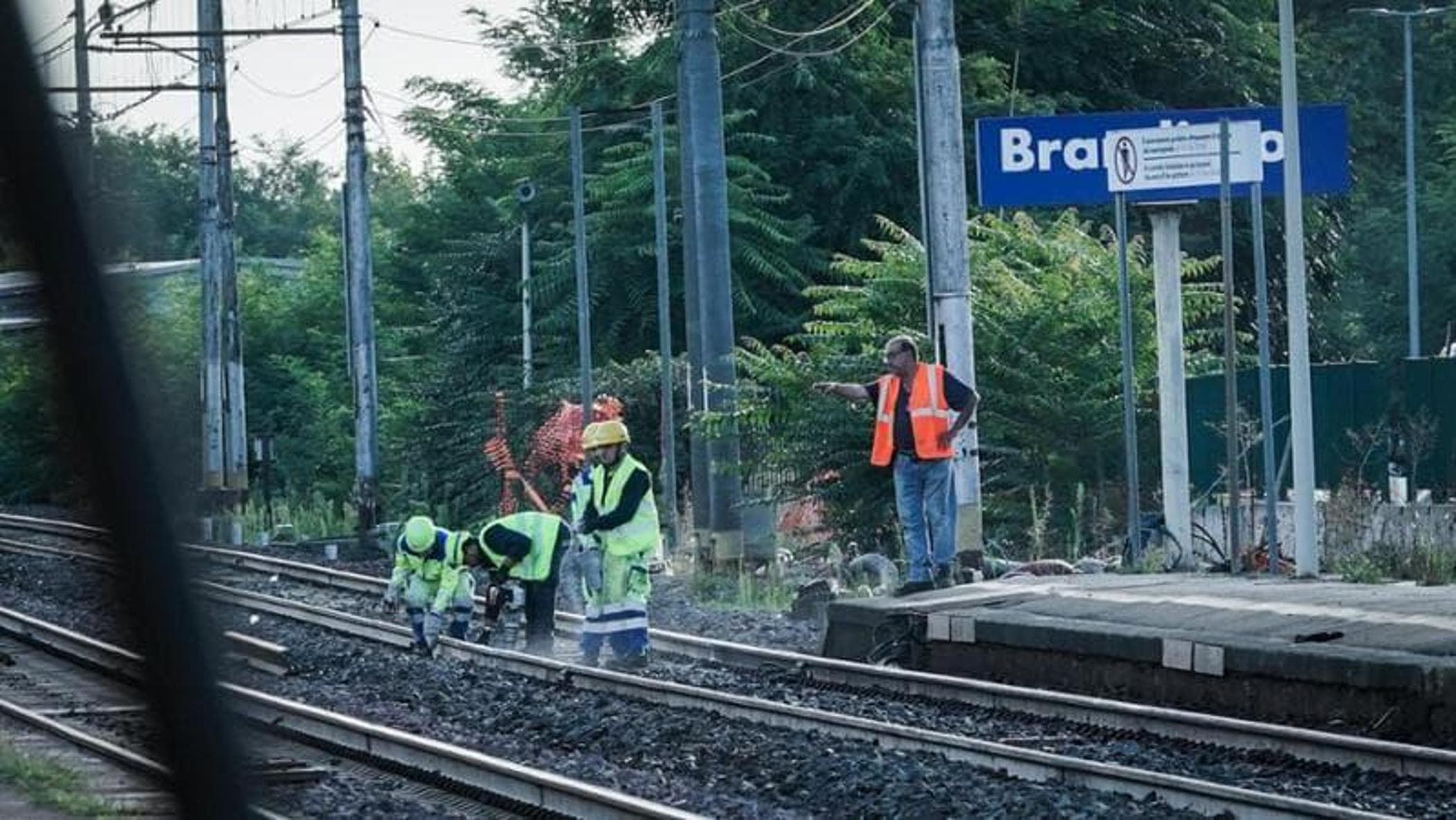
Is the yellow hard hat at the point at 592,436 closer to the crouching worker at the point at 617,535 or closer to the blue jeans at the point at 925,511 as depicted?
the crouching worker at the point at 617,535

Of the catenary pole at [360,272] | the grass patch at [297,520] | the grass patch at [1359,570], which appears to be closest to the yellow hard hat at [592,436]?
the grass patch at [1359,570]

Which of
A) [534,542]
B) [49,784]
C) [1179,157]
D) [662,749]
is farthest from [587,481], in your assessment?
[1179,157]

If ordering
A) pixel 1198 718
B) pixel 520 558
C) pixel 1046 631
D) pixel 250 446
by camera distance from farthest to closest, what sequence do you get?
pixel 250 446 < pixel 520 558 < pixel 1046 631 < pixel 1198 718

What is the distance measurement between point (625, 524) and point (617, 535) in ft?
0.30

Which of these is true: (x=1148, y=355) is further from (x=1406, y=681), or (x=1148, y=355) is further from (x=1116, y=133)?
(x=1406, y=681)

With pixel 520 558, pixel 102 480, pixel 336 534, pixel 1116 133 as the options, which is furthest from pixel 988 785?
pixel 336 534

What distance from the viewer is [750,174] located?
42.1 m

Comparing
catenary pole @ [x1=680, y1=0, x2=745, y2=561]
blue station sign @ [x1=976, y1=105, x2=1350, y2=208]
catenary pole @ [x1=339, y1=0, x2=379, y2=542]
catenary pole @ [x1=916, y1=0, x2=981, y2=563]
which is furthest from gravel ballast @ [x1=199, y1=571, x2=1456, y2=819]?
catenary pole @ [x1=339, y1=0, x2=379, y2=542]

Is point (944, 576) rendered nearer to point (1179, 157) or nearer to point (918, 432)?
point (918, 432)

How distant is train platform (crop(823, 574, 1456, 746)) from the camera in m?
13.4

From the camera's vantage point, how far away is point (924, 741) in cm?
1305

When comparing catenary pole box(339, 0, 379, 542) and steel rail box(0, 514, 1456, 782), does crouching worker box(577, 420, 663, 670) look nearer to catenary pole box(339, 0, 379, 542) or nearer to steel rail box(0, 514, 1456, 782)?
steel rail box(0, 514, 1456, 782)

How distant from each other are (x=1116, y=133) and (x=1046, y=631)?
17.7ft

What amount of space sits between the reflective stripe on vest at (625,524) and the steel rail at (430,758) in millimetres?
2273
